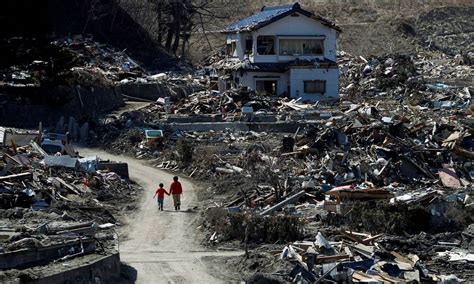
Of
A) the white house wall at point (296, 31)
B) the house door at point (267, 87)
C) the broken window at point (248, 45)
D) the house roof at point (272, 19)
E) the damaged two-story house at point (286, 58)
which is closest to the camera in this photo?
the damaged two-story house at point (286, 58)

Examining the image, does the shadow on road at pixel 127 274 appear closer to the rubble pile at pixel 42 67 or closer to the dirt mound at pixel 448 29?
the rubble pile at pixel 42 67

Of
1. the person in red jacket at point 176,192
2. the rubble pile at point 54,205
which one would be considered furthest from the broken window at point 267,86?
the person in red jacket at point 176,192

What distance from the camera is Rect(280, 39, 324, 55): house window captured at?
45.9 metres

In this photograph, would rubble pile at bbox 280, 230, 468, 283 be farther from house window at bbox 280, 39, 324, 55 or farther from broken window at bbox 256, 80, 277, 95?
house window at bbox 280, 39, 324, 55

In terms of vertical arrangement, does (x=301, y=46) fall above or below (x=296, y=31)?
below

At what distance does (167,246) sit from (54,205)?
9.49ft

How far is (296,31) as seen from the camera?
46.0 metres

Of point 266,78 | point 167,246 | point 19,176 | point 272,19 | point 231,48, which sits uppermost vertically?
point 272,19

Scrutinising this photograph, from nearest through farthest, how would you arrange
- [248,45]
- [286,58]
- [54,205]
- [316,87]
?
[54,205] → [316,87] → [286,58] → [248,45]

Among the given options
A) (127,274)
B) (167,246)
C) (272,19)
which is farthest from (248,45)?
(127,274)

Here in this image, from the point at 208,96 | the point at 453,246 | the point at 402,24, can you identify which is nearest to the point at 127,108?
the point at 208,96

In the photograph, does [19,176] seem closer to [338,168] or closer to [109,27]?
[338,168]

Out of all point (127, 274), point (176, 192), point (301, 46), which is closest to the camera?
point (127, 274)

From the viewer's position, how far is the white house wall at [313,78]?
4431 cm
